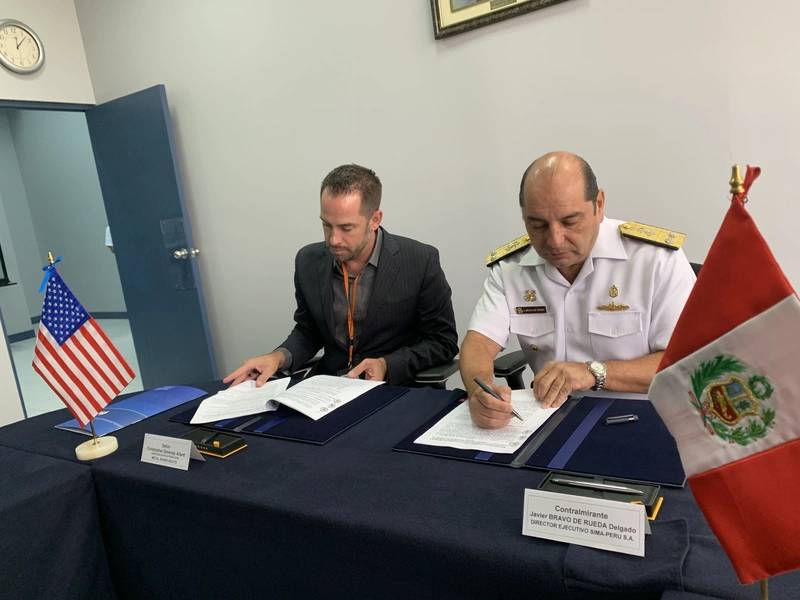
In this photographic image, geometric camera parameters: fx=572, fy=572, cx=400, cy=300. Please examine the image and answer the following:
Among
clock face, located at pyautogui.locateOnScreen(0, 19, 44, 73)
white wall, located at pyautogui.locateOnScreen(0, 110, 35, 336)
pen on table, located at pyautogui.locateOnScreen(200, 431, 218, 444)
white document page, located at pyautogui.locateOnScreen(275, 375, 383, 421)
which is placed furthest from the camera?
white wall, located at pyautogui.locateOnScreen(0, 110, 35, 336)

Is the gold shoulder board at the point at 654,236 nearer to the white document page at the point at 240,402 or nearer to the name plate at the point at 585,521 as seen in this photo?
the name plate at the point at 585,521

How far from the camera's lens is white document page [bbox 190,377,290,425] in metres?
1.52

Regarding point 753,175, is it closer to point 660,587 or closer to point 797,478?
point 797,478

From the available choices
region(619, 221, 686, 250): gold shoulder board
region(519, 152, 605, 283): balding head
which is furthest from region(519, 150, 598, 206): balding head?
region(619, 221, 686, 250): gold shoulder board

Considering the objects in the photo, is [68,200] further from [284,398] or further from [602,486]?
[602,486]

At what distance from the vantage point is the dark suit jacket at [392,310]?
2.13m

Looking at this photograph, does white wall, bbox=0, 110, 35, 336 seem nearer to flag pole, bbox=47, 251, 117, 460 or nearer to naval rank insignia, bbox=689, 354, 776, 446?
flag pole, bbox=47, 251, 117, 460

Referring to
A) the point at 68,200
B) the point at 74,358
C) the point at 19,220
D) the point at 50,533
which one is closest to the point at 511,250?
the point at 74,358

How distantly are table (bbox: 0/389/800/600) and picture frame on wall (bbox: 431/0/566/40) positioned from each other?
178cm

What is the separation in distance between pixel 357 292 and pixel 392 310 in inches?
6.3

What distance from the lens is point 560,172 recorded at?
4.58 ft

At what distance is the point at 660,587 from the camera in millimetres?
717

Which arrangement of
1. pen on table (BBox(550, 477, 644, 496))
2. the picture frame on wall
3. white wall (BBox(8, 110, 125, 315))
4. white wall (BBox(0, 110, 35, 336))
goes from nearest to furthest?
pen on table (BBox(550, 477, 644, 496))
the picture frame on wall
white wall (BBox(0, 110, 35, 336))
white wall (BBox(8, 110, 125, 315))

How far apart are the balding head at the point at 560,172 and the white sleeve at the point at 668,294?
0.33m
